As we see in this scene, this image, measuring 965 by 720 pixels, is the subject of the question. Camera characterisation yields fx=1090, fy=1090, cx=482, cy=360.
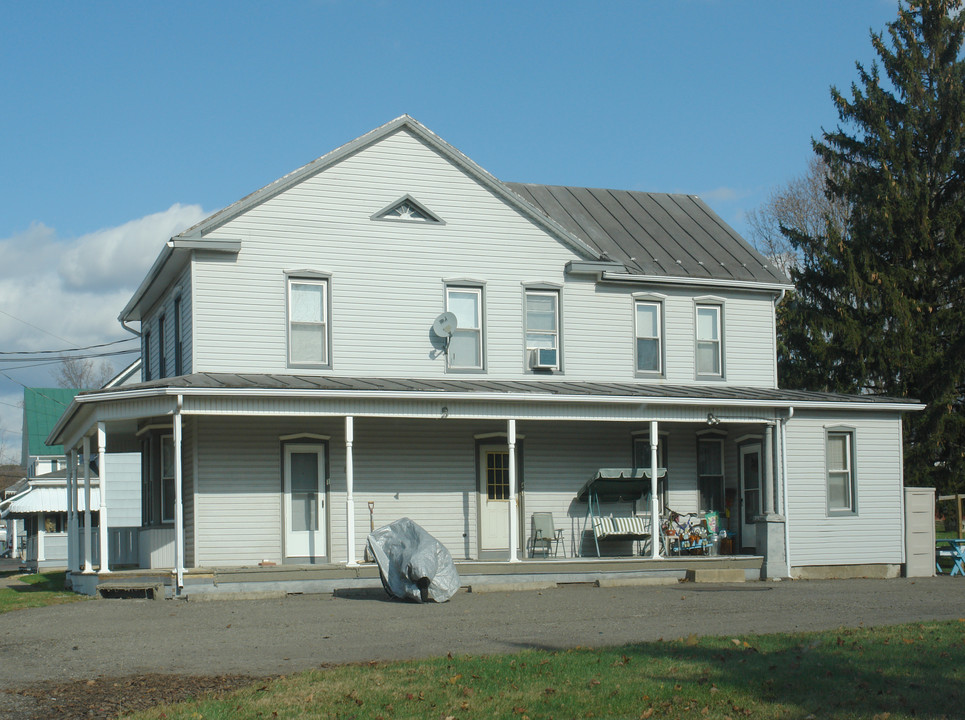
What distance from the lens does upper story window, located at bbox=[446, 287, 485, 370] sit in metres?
20.7

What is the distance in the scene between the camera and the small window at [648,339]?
72.4 feet

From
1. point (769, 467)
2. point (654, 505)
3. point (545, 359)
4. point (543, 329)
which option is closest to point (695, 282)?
point (543, 329)

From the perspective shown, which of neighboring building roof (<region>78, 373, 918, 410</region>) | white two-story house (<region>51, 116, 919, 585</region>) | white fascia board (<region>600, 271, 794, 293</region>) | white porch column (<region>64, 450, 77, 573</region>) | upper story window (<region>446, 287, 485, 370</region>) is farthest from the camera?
white porch column (<region>64, 450, 77, 573</region>)

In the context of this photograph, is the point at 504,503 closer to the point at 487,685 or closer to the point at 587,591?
the point at 587,591

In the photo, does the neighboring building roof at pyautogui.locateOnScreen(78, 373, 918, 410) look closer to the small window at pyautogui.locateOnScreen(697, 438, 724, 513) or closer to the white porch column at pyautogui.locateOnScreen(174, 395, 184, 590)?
the white porch column at pyautogui.locateOnScreen(174, 395, 184, 590)

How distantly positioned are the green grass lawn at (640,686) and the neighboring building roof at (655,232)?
1313 cm

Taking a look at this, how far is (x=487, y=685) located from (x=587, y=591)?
870 centimetres

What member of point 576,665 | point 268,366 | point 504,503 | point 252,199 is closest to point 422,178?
point 252,199

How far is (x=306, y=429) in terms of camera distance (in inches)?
769

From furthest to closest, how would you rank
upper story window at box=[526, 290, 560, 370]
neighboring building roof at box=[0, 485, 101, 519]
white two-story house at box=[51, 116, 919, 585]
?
neighboring building roof at box=[0, 485, 101, 519]
upper story window at box=[526, 290, 560, 370]
white two-story house at box=[51, 116, 919, 585]

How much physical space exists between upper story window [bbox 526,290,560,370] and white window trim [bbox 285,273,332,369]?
3928 millimetres

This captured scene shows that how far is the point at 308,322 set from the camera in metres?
19.7

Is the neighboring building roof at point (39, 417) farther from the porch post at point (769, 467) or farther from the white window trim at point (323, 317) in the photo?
the porch post at point (769, 467)

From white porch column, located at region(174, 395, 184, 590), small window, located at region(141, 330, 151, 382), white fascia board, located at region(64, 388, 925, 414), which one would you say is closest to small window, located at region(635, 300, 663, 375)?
white fascia board, located at region(64, 388, 925, 414)
